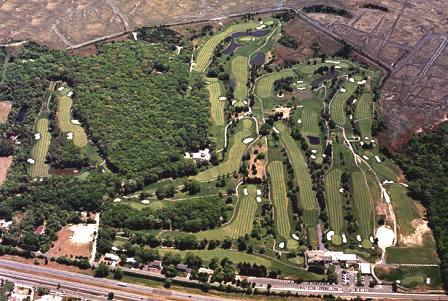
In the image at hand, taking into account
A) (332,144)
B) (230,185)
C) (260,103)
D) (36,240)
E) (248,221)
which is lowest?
(36,240)

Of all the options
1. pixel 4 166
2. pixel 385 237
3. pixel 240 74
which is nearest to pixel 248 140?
pixel 240 74

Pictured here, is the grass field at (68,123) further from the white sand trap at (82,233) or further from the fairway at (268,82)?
the fairway at (268,82)

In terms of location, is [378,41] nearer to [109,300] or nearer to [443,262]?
[443,262]

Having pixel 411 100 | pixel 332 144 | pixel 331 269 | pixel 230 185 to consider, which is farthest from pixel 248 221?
pixel 411 100

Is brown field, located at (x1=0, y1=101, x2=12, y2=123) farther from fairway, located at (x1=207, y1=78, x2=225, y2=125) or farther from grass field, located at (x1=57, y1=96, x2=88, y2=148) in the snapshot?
fairway, located at (x1=207, y1=78, x2=225, y2=125)

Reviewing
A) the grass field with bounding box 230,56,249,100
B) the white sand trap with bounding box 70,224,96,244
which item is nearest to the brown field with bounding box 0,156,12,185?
the white sand trap with bounding box 70,224,96,244

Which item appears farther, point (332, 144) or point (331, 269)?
point (332, 144)
